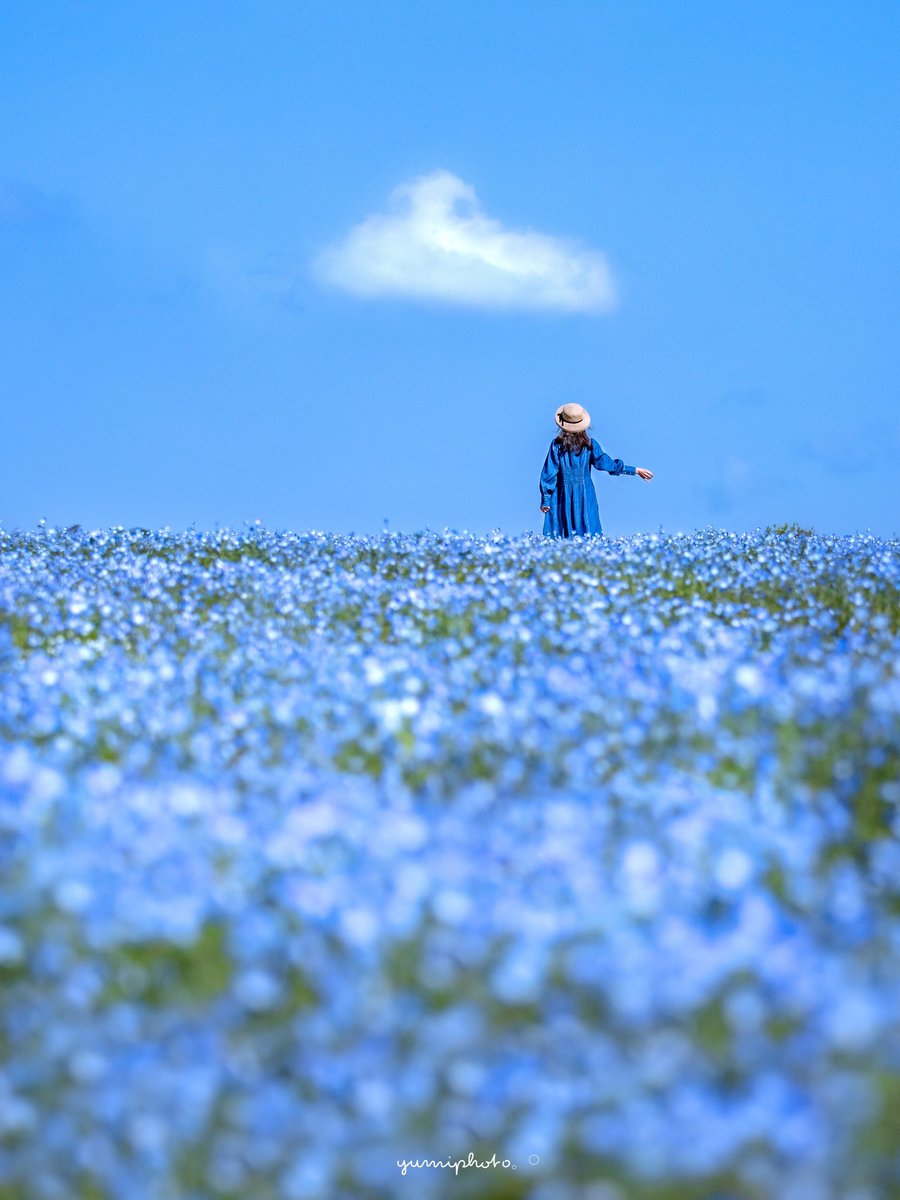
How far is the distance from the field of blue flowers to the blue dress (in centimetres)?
915

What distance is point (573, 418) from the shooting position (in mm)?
15562

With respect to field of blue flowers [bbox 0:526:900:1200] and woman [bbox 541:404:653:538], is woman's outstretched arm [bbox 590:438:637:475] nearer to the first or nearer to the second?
woman [bbox 541:404:653:538]

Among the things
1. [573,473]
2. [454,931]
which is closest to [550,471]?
[573,473]

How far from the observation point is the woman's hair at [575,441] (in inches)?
618

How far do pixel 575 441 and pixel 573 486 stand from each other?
22.4 inches

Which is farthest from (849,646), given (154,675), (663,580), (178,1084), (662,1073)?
(178,1084)

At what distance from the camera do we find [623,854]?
3.79 meters

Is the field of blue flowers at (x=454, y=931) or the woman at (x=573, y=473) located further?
the woman at (x=573, y=473)

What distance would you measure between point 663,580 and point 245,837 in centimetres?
657

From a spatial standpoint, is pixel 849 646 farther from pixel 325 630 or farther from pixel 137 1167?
pixel 137 1167

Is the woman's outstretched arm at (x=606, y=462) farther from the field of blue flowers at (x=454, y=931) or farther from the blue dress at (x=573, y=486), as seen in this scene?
the field of blue flowers at (x=454, y=931)

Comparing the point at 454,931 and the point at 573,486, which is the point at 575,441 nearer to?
the point at 573,486

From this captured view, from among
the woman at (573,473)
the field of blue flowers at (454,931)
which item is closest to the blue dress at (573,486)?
the woman at (573,473)

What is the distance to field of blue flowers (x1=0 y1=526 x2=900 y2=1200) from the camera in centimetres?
283
